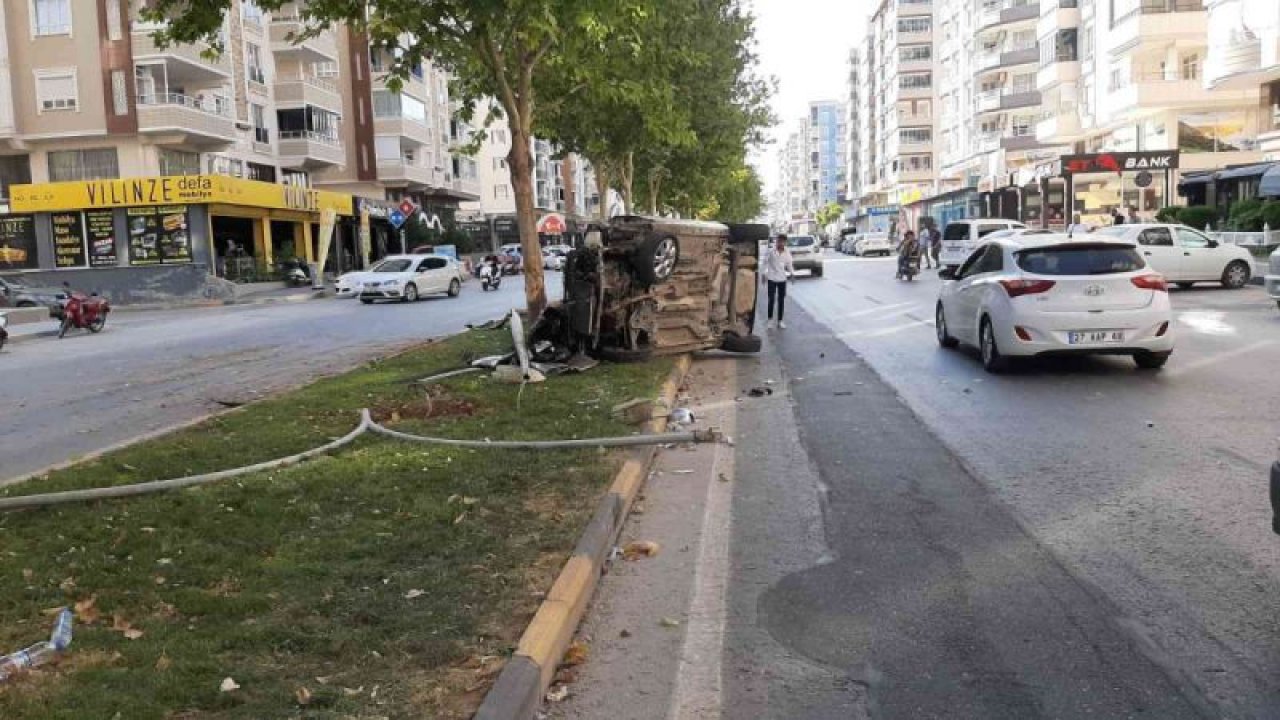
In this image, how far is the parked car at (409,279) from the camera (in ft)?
108

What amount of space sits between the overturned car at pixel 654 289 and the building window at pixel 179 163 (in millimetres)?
34800

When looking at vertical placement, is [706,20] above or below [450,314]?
above

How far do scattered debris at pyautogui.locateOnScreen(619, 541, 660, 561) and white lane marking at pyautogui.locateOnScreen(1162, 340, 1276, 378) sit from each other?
7.73 meters

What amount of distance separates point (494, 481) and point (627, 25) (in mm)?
8320

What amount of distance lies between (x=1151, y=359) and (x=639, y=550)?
8.21 meters

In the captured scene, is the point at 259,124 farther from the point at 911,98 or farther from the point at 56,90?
the point at 911,98

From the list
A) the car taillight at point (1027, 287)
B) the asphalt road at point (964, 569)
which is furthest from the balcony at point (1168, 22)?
the asphalt road at point (964, 569)

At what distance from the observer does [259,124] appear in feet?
163

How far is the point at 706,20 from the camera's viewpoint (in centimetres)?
2642

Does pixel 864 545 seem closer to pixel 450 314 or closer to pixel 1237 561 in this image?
pixel 1237 561

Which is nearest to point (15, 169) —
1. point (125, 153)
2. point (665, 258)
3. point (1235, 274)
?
point (125, 153)

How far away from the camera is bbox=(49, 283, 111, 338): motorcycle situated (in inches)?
952

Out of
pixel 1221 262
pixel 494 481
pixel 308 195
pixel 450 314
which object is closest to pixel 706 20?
pixel 450 314

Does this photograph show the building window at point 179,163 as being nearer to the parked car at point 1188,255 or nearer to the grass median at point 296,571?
the parked car at point 1188,255
